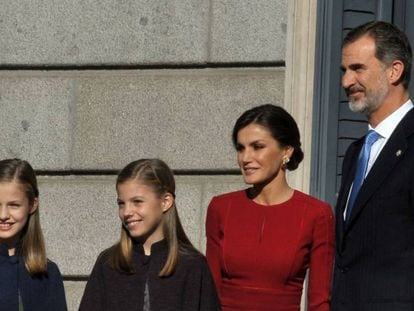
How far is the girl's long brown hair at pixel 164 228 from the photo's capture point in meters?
5.61

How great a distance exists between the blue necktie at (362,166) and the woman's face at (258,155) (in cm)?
60

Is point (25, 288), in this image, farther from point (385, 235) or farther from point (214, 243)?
point (385, 235)

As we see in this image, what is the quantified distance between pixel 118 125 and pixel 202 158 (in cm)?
55

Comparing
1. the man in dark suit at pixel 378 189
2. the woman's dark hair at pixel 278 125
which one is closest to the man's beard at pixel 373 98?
the man in dark suit at pixel 378 189

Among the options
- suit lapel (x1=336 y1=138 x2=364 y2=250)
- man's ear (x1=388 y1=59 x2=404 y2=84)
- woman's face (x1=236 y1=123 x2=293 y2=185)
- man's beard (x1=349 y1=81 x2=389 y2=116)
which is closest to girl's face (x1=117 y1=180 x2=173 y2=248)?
woman's face (x1=236 y1=123 x2=293 y2=185)

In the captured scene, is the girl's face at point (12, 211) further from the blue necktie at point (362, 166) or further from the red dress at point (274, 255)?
the blue necktie at point (362, 166)

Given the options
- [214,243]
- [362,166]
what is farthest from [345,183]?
[214,243]

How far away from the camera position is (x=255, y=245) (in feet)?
18.4

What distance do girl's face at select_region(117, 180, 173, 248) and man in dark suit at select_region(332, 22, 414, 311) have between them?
2.95ft

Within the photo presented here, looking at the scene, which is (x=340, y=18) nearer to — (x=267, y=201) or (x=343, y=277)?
(x=267, y=201)

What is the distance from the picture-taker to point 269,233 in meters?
5.62

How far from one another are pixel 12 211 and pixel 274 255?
1.21 m

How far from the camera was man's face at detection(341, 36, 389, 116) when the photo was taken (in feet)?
16.5

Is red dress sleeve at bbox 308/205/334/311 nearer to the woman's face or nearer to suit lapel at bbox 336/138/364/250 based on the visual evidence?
the woman's face
